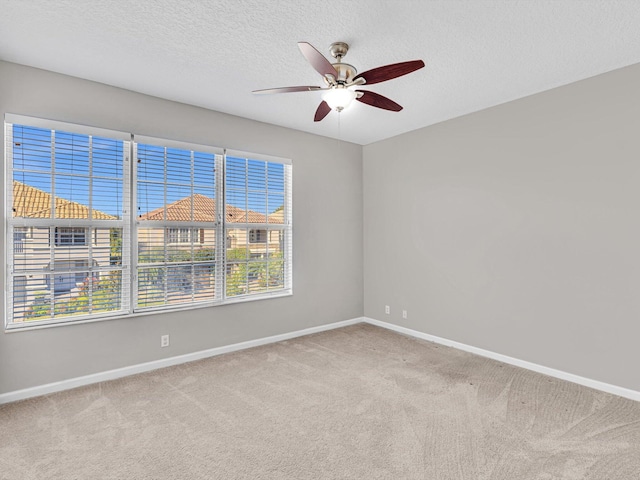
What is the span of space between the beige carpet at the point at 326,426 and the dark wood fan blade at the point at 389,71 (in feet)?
7.68

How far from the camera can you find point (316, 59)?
1980 mm

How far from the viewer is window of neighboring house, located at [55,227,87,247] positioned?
113 inches

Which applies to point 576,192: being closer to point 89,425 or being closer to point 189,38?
point 189,38

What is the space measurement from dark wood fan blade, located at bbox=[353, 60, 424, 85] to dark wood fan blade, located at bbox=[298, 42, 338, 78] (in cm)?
21

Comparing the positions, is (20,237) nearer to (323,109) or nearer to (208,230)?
(208,230)

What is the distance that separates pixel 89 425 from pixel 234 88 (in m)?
2.93

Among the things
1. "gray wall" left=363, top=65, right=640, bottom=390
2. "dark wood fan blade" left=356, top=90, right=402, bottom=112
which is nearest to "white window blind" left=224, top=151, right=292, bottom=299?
"gray wall" left=363, top=65, right=640, bottom=390

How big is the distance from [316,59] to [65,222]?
2.52 m

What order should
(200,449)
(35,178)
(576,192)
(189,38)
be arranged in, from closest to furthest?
(200,449), (189,38), (35,178), (576,192)

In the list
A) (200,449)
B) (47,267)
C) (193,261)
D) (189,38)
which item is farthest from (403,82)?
(47,267)

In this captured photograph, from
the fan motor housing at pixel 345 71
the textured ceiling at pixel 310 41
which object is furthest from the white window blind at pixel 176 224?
the fan motor housing at pixel 345 71

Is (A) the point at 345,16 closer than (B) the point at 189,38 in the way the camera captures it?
Yes

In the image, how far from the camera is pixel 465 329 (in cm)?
385

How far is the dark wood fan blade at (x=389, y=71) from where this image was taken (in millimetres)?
2002
